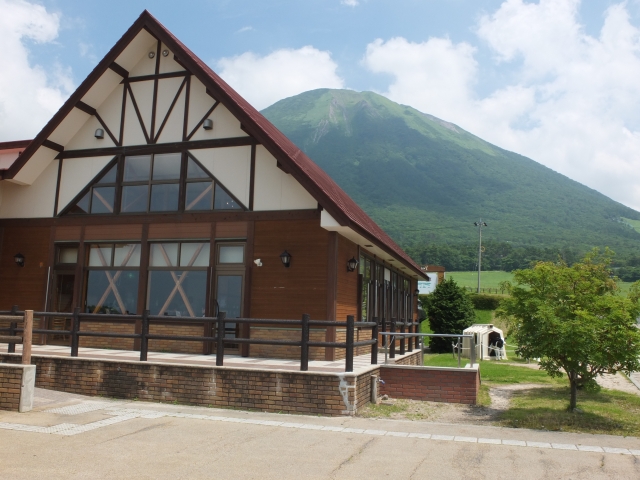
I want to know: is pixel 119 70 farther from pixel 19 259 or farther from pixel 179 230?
pixel 19 259

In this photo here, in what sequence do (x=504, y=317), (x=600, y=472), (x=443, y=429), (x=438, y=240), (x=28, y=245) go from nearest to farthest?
(x=600, y=472) < (x=443, y=429) < (x=504, y=317) < (x=28, y=245) < (x=438, y=240)

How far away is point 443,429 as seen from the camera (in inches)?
352

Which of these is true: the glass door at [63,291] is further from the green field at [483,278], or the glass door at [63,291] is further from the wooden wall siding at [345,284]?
the green field at [483,278]

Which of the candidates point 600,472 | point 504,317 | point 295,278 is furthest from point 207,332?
point 600,472

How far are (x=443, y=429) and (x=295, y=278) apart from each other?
18.2ft

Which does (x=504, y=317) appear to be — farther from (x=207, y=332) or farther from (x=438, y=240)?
(x=438, y=240)

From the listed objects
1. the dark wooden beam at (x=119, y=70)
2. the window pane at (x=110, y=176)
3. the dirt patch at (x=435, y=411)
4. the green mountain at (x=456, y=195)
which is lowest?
the dirt patch at (x=435, y=411)

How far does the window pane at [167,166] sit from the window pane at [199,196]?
1.72 feet

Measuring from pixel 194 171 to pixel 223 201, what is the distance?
3.80 ft

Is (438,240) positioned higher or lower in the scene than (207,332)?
higher

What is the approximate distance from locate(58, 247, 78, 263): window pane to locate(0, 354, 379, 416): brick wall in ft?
14.4

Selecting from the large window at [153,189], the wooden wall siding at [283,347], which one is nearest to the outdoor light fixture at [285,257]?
the wooden wall siding at [283,347]

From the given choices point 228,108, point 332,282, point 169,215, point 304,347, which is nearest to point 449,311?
point 332,282

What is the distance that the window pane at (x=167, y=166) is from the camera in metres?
14.9
